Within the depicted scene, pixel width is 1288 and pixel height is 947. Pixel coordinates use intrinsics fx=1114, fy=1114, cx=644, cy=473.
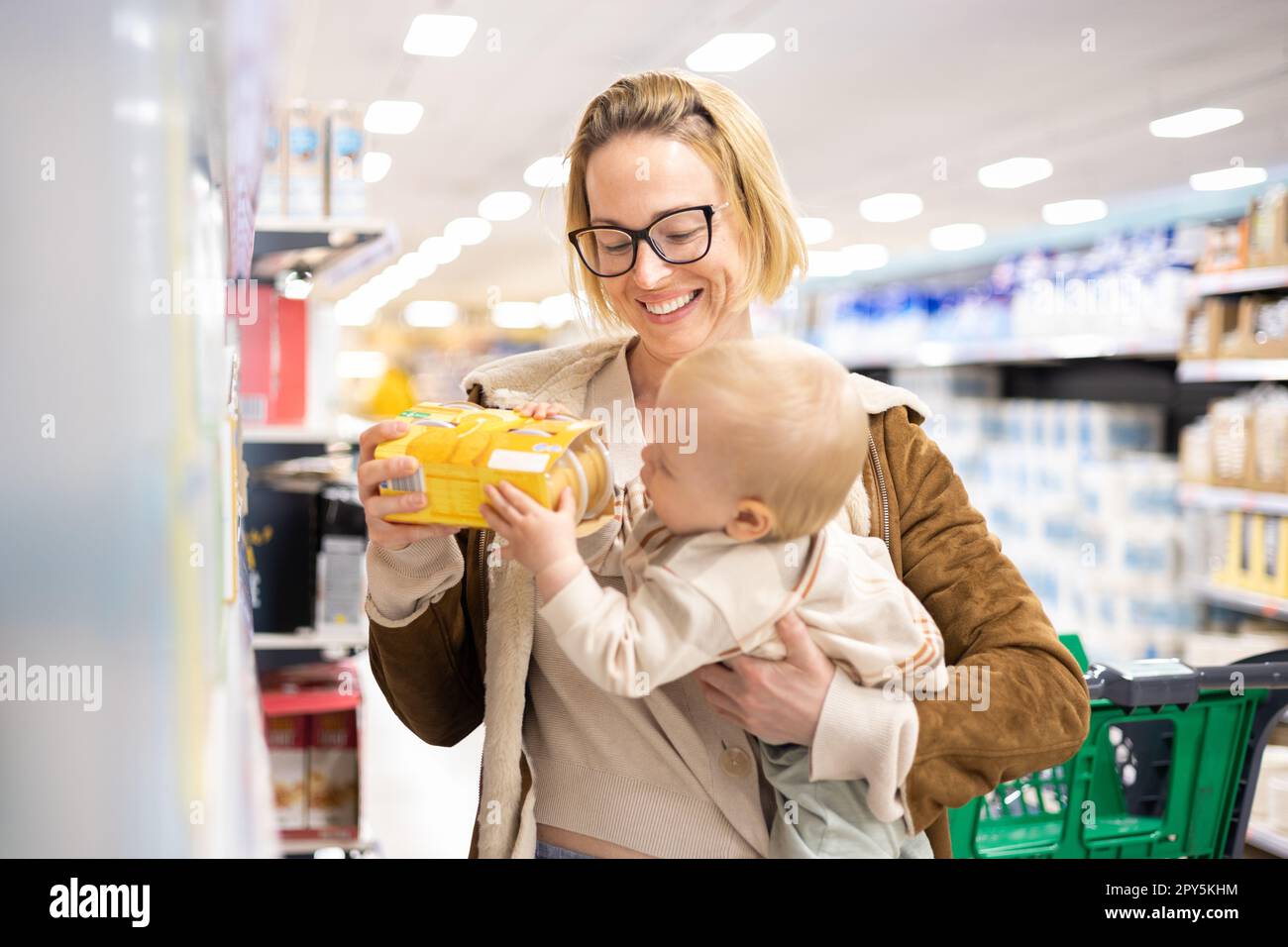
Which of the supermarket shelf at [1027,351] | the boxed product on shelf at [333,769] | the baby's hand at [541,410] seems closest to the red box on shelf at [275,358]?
the boxed product on shelf at [333,769]

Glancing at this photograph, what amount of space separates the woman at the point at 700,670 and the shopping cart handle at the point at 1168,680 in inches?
17.0

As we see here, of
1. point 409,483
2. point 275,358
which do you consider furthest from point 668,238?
point 275,358

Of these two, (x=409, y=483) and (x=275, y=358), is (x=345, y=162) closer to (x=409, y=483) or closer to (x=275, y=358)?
(x=275, y=358)

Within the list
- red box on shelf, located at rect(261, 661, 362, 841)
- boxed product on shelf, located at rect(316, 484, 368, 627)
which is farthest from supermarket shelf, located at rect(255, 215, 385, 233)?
red box on shelf, located at rect(261, 661, 362, 841)

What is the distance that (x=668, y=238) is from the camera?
107 cm

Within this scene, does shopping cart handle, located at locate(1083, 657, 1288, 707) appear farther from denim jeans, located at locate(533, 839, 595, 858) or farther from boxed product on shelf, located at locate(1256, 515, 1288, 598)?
boxed product on shelf, located at locate(1256, 515, 1288, 598)

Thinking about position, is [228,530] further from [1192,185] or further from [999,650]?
[1192,185]

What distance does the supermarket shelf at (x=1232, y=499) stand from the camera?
3936mm

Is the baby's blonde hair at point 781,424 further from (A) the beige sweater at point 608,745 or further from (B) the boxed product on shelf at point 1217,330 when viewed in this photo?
(B) the boxed product on shelf at point 1217,330

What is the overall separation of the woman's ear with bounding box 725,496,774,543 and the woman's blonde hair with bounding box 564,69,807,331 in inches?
10.9

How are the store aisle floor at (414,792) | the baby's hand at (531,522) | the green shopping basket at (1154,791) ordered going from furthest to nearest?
the store aisle floor at (414,792) < the green shopping basket at (1154,791) < the baby's hand at (531,522)

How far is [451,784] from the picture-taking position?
4.45 meters

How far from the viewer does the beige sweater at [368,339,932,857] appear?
999 mm
